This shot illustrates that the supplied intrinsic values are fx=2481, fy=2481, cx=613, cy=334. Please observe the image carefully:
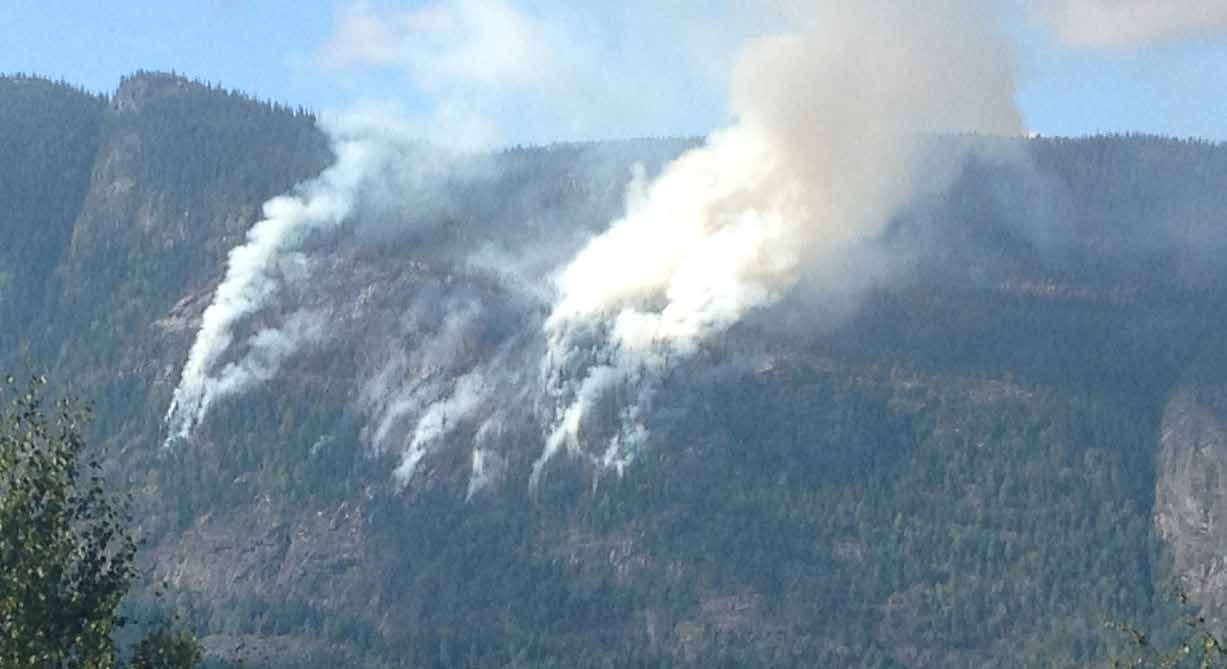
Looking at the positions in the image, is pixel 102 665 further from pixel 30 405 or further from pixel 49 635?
pixel 30 405

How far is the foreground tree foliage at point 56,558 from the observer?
79062 millimetres

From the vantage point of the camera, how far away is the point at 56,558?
8056 cm

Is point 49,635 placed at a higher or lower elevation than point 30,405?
lower

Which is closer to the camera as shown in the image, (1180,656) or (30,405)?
(1180,656)

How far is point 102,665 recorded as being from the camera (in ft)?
254

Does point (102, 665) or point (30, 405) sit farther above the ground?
point (30, 405)

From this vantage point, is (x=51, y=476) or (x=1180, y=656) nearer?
(x=1180, y=656)

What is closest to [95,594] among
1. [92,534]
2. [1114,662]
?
[92,534]

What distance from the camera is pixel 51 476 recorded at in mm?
80562

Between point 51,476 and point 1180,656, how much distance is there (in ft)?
119

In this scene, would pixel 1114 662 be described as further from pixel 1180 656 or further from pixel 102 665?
pixel 102 665

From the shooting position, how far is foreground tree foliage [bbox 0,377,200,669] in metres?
79.1

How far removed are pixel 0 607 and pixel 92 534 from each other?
448 cm

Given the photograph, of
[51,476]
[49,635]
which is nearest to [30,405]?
[51,476]
